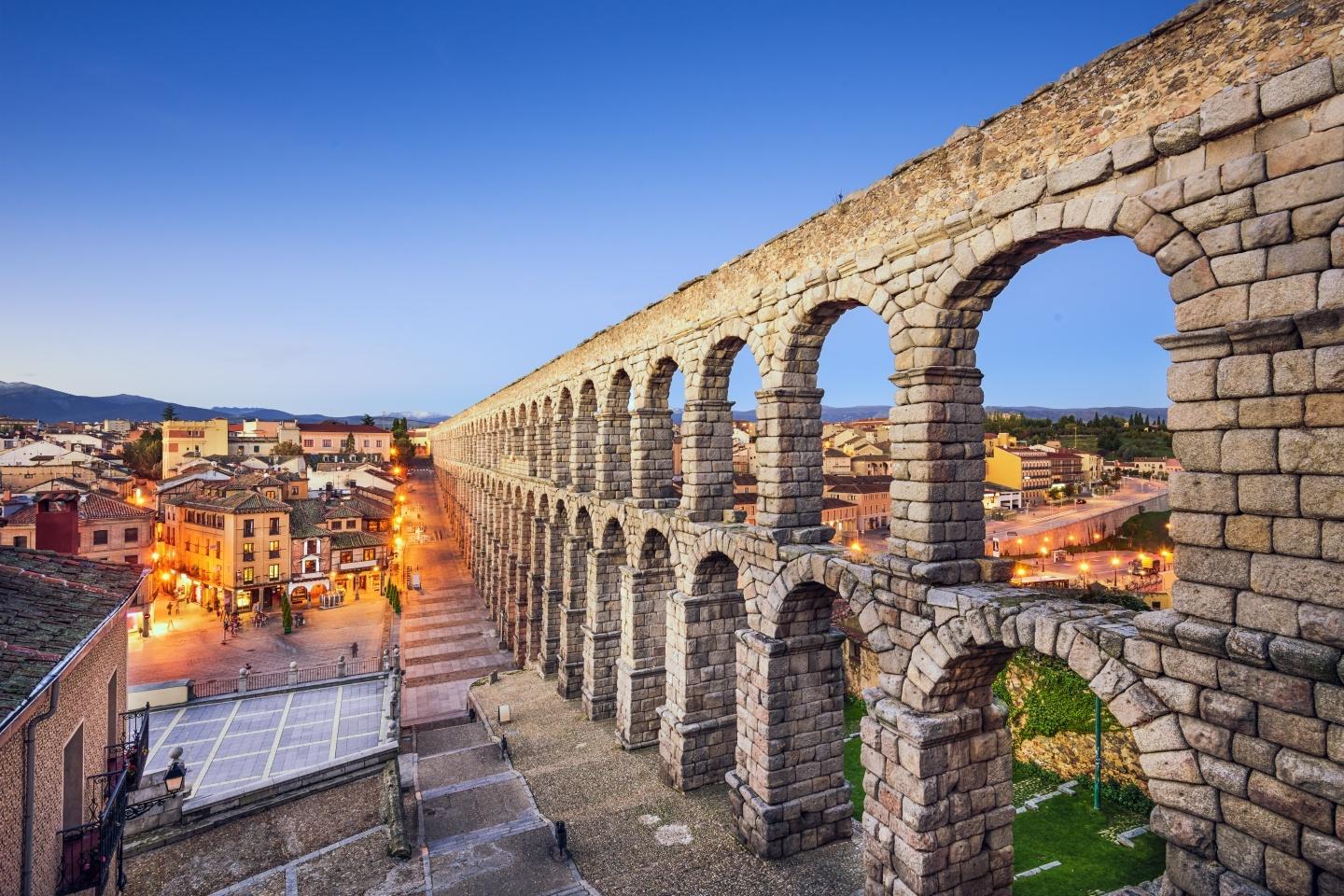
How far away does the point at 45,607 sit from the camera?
36.9 ft

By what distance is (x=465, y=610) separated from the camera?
4172 cm

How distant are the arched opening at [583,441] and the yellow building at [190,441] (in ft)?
232

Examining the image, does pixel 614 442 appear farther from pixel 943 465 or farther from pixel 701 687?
pixel 943 465

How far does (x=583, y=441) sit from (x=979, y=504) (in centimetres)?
1633

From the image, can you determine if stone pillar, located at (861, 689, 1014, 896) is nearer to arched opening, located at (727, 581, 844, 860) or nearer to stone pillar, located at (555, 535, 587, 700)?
arched opening, located at (727, 581, 844, 860)

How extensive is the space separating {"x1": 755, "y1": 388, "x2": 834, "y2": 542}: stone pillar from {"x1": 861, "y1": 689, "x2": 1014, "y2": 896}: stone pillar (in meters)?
3.76

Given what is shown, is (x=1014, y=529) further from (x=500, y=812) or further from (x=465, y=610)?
(x=500, y=812)

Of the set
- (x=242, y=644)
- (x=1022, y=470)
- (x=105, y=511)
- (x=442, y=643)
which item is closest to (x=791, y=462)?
(x=442, y=643)

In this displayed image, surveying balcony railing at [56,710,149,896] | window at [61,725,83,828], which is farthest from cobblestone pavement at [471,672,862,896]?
window at [61,725,83,828]

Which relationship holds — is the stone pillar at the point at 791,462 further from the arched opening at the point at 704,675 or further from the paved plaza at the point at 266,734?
the paved plaza at the point at 266,734

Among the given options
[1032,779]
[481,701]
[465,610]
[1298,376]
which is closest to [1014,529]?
[1032,779]

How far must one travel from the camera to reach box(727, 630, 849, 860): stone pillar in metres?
12.9

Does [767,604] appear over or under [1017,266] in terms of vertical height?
under

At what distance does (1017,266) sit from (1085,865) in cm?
1541
